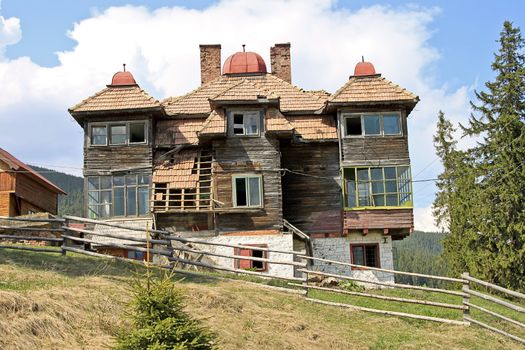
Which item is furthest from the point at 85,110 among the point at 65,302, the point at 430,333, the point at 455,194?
the point at 455,194

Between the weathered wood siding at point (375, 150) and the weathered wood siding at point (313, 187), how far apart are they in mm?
984

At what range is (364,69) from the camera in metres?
34.6

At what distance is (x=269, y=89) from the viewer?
36.3 m

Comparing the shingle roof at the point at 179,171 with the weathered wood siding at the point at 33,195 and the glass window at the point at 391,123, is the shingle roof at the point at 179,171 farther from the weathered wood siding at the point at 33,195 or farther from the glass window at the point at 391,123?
the weathered wood siding at the point at 33,195

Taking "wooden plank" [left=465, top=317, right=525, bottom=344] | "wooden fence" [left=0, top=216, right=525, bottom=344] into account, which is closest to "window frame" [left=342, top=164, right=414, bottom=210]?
"wooden fence" [left=0, top=216, right=525, bottom=344]

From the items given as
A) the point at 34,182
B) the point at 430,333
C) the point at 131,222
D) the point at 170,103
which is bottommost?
the point at 430,333

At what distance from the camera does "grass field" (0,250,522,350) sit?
14000 millimetres

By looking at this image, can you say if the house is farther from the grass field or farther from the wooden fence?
the grass field

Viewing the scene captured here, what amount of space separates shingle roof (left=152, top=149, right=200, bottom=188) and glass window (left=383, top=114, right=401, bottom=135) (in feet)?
31.0

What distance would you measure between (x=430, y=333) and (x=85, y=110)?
68.0 ft

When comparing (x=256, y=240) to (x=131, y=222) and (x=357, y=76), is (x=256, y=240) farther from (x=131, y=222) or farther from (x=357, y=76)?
(x=357, y=76)


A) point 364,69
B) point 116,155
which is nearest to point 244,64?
point 364,69

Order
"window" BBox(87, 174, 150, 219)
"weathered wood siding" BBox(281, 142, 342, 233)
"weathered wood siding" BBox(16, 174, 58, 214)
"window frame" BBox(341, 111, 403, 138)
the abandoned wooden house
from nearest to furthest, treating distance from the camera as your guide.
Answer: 1. the abandoned wooden house
2. "window" BBox(87, 174, 150, 219)
3. "window frame" BBox(341, 111, 403, 138)
4. "weathered wood siding" BBox(281, 142, 342, 233)
5. "weathered wood siding" BBox(16, 174, 58, 214)

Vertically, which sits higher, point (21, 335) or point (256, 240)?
point (256, 240)
